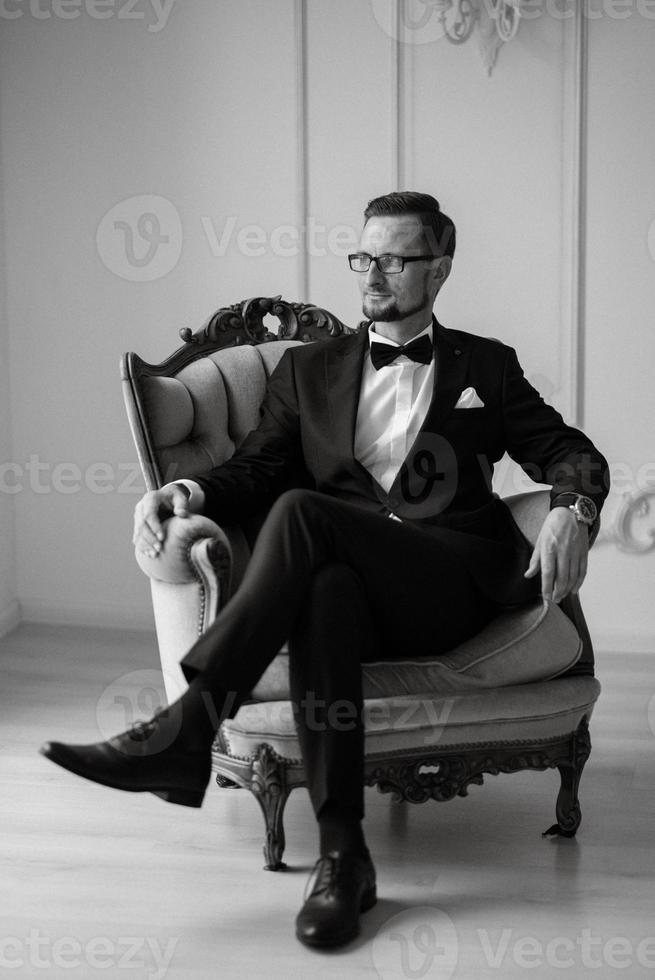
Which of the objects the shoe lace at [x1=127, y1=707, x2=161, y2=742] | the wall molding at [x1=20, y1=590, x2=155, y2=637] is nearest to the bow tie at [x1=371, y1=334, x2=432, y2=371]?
the shoe lace at [x1=127, y1=707, x2=161, y2=742]

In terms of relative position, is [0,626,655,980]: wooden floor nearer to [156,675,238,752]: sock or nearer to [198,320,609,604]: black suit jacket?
[156,675,238,752]: sock

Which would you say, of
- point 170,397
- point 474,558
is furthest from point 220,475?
point 474,558

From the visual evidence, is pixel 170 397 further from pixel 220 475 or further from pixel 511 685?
pixel 511 685

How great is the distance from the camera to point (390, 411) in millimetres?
2627

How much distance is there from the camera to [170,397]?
2.66m

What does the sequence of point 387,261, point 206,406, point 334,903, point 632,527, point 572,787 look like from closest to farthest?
1. point 334,903
2. point 572,787
3. point 387,261
4. point 206,406
5. point 632,527

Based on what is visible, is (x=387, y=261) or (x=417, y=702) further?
(x=387, y=261)

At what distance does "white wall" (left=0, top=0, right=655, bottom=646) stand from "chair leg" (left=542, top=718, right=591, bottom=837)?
1.51 metres

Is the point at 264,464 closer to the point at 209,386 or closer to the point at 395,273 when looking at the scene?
the point at 209,386

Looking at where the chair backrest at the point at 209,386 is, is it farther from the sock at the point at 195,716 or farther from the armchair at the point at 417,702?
the sock at the point at 195,716

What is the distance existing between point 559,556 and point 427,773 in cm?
48

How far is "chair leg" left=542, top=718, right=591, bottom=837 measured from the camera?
2.45 meters

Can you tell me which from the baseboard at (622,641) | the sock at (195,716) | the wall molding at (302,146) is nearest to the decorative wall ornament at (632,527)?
the baseboard at (622,641)

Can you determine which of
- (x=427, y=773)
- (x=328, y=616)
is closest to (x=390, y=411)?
(x=328, y=616)
